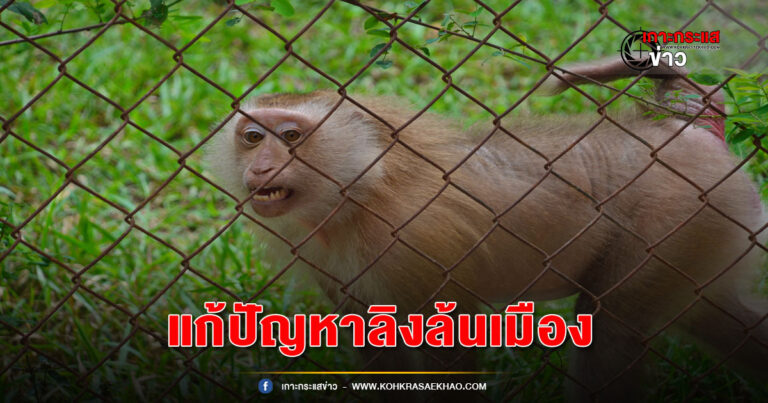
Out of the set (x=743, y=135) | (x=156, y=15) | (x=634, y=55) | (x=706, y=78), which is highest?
(x=634, y=55)

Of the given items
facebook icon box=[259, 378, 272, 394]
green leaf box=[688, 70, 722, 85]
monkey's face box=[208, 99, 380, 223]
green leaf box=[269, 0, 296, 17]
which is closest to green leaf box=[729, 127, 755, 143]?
green leaf box=[688, 70, 722, 85]

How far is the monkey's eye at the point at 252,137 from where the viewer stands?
3.38 meters

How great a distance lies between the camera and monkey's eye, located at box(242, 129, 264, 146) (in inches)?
133

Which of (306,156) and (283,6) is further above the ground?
(306,156)

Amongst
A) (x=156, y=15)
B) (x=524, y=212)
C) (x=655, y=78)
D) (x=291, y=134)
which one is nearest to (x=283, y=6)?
(x=156, y=15)

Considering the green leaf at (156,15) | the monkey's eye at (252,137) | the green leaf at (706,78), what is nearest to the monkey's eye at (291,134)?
the monkey's eye at (252,137)

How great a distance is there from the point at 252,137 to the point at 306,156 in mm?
244

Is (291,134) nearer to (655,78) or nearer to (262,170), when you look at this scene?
(262,170)

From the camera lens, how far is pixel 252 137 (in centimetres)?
341

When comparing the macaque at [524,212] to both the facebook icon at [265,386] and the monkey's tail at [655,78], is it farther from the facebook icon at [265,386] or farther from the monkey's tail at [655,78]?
the facebook icon at [265,386]

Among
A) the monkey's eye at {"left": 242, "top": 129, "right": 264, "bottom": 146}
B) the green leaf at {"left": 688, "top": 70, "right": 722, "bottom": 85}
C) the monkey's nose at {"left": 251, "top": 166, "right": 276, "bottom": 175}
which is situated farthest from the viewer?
the monkey's eye at {"left": 242, "top": 129, "right": 264, "bottom": 146}

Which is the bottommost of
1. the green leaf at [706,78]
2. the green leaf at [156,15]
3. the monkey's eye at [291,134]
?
the green leaf at [706,78]

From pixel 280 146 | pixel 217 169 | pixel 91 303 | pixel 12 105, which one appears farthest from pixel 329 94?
pixel 12 105

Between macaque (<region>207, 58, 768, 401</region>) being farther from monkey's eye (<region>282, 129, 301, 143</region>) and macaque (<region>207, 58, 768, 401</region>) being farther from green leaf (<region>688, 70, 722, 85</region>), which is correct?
green leaf (<region>688, 70, 722, 85</region>)
